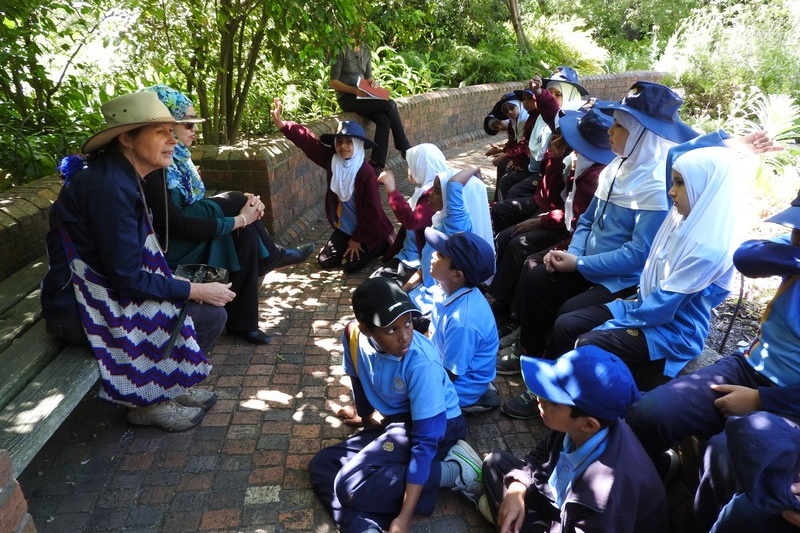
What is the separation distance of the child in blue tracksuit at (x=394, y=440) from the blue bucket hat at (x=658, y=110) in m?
1.85

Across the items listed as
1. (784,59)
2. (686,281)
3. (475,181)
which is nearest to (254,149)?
(475,181)

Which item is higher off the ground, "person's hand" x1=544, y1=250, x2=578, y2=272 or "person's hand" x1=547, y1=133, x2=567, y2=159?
"person's hand" x1=547, y1=133, x2=567, y2=159

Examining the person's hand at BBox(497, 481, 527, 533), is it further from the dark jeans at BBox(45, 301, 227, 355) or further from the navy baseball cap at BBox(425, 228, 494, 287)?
the dark jeans at BBox(45, 301, 227, 355)

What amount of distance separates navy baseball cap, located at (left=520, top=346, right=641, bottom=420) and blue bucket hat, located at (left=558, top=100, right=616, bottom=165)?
2133 mm

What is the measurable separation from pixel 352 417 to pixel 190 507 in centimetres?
91

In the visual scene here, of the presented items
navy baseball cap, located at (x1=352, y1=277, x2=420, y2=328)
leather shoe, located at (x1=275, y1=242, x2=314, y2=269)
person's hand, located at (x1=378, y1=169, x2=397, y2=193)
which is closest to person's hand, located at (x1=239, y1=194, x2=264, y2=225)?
leather shoe, located at (x1=275, y1=242, x2=314, y2=269)

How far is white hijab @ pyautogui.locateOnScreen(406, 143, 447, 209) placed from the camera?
426cm

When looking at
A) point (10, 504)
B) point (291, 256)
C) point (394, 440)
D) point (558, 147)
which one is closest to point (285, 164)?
point (291, 256)

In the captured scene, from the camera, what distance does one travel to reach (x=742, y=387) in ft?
7.70

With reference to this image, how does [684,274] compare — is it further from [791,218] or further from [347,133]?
[347,133]

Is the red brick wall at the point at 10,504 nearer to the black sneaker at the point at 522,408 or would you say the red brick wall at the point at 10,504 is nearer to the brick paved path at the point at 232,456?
the brick paved path at the point at 232,456

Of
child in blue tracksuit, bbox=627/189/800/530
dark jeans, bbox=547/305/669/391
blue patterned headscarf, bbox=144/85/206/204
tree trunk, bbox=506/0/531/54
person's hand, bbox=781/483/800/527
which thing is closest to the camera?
person's hand, bbox=781/483/800/527

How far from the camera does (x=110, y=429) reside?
3029 millimetres

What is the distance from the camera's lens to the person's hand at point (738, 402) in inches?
89.6
